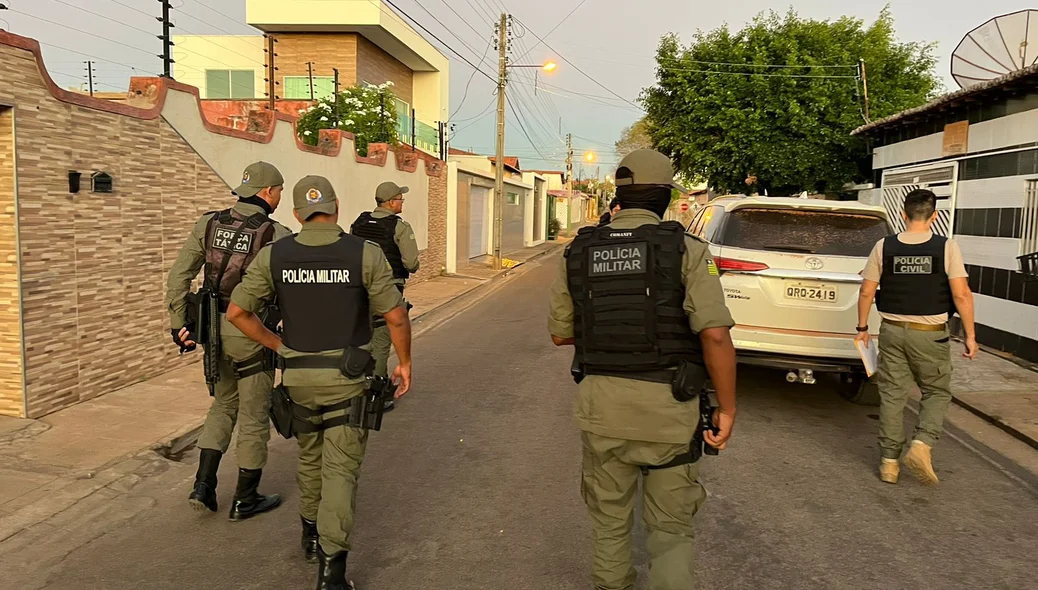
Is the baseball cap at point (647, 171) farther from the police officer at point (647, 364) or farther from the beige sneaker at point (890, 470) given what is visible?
the beige sneaker at point (890, 470)

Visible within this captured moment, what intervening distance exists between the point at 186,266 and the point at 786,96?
53.2 feet

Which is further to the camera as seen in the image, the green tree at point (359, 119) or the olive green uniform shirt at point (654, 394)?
the green tree at point (359, 119)

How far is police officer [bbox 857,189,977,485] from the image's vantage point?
4473mm

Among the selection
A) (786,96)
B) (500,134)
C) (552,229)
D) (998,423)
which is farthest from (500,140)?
(552,229)

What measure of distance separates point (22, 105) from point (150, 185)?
160cm

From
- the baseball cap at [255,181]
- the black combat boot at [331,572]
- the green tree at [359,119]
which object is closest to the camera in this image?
the black combat boot at [331,572]

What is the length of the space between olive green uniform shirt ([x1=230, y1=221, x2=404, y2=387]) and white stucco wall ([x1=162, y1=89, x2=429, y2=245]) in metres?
4.66

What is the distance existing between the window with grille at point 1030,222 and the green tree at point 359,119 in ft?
38.6

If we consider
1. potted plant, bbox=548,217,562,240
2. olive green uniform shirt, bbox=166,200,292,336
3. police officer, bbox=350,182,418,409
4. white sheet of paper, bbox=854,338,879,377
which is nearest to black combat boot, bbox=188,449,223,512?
olive green uniform shirt, bbox=166,200,292,336

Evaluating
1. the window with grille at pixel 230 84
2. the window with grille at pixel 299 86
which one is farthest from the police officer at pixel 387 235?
the window with grille at pixel 230 84

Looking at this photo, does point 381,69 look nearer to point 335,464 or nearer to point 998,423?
point 998,423

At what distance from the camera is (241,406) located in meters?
4.01

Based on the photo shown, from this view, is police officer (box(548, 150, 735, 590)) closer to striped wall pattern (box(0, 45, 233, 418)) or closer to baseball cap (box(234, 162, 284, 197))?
baseball cap (box(234, 162, 284, 197))

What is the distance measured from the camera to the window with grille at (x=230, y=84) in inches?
1144
